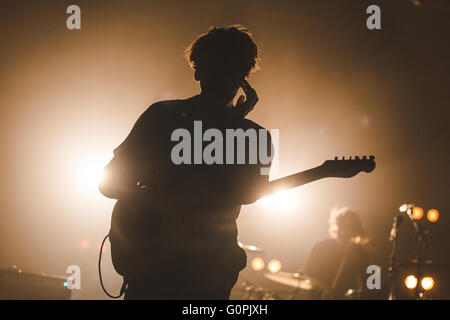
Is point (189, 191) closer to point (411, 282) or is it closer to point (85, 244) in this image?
point (411, 282)

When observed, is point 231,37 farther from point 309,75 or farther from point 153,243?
point 309,75

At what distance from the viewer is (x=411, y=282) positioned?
4.81 metres

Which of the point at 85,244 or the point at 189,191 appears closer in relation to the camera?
the point at 189,191

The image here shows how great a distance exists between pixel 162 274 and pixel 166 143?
468mm

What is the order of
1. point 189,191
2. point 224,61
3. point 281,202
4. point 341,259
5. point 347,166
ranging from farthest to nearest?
point 281,202, point 341,259, point 347,166, point 224,61, point 189,191

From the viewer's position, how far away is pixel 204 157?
1595mm

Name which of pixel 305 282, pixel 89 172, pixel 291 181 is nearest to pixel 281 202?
pixel 305 282

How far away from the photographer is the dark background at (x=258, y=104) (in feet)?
19.6

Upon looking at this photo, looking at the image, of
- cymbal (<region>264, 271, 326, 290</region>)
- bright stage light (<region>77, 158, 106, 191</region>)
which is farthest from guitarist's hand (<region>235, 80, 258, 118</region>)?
bright stage light (<region>77, 158, 106, 191</region>)

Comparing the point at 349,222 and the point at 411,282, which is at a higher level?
the point at 349,222

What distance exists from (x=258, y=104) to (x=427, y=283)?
3.56 meters

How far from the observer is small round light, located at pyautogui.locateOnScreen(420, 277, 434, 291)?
15.9 feet

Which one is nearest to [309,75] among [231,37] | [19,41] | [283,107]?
[283,107]

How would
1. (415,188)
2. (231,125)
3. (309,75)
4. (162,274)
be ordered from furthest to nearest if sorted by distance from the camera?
(415,188) → (309,75) → (231,125) → (162,274)
